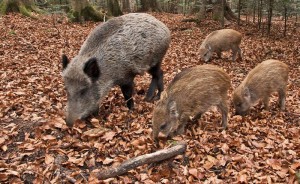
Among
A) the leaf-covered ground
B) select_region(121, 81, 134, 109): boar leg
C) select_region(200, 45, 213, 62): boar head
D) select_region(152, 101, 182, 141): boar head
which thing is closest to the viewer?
the leaf-covered ground

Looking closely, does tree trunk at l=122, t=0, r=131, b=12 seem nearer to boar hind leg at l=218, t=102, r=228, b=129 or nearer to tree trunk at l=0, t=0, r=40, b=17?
tree trunk at l=0, t=0, r=40, b=17

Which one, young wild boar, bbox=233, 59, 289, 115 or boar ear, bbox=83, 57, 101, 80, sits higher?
boar ear, bbox=83, 57, 101, 80

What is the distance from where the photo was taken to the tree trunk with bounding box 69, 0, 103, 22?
54.3ft

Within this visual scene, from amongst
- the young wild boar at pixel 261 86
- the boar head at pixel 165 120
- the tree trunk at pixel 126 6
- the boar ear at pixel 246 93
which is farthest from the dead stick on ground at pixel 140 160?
the tree trunk at pixel 126 6

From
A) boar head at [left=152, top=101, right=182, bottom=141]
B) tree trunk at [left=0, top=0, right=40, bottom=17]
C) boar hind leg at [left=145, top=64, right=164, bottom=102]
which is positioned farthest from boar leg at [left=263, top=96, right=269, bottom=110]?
tree trunk at [left=0, top=0, right=40, bottom=17]

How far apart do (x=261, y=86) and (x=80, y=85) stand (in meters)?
4.14

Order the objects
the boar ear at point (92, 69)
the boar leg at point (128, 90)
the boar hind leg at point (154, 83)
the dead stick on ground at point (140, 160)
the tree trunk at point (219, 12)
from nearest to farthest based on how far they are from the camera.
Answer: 1. the dead stick on ground at point (140, 160)
2. the boar ear at point (92, 69)
3. the boar leg at point (128, 90)
4. the boar hind leg at point (154, 83)
5. the tree trunk at point (219, 12)

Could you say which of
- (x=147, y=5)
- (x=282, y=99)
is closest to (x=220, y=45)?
(x=282, y=99)

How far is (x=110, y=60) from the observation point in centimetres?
596

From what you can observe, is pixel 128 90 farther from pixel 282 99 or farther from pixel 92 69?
pixel 282 99

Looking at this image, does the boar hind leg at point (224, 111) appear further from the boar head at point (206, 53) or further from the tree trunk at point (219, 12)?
the tree trunk at point (219, 12)

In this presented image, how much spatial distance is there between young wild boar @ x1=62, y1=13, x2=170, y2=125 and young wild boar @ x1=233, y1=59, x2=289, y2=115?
6.61ft

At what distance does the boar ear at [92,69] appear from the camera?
5.46 metres

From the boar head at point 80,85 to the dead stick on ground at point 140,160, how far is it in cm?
152
